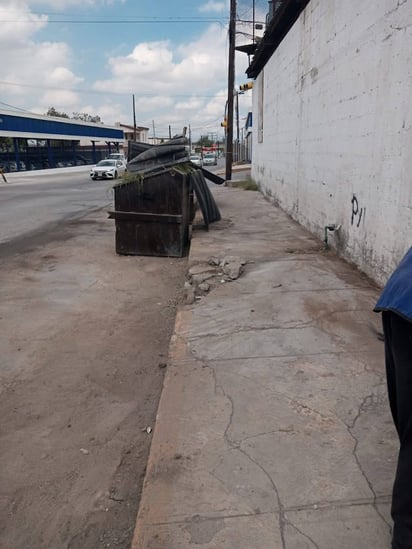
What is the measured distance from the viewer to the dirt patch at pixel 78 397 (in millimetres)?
2660

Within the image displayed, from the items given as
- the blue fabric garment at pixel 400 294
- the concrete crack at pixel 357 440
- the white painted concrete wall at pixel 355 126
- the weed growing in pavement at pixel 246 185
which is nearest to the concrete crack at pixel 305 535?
the concrete crack at pixel 357 440

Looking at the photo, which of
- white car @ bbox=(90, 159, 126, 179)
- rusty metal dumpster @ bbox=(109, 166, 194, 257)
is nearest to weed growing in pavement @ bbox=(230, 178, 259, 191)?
rusty metal dumpster @ bbox=(109, 166, 194, 257)

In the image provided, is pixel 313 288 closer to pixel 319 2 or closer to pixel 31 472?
pixel 31 472

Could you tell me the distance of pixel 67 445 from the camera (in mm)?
3303

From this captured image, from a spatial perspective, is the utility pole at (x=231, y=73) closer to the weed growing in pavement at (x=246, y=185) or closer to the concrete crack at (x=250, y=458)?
the weed growing in pavement at (x=246, y=185)

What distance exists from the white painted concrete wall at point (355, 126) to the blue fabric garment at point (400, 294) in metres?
3.39

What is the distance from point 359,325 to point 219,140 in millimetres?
140446

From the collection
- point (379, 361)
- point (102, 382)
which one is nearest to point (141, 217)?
point (102, 382)

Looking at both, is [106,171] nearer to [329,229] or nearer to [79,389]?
[329,229]

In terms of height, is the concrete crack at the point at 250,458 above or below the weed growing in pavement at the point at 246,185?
below

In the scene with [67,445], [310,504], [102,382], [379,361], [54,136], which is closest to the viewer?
[310,504]

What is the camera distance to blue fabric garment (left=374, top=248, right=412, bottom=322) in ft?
5.55

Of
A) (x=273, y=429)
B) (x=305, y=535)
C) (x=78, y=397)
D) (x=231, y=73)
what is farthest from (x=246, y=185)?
(x=305, y=535)

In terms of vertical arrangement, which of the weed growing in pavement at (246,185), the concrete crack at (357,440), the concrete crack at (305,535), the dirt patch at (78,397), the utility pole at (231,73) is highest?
the utility pole at (231,73)
